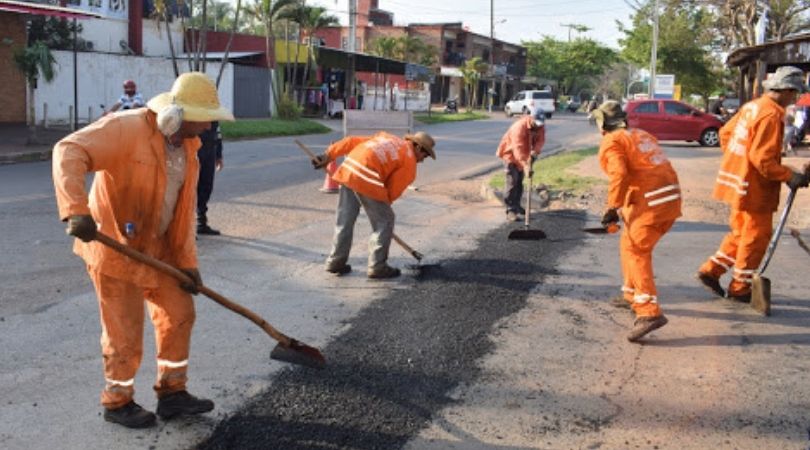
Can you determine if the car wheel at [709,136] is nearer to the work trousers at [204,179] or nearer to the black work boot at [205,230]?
the work trousers at [204,179]

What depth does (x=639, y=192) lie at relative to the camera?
5402mm

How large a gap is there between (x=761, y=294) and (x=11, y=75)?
21.6 meters

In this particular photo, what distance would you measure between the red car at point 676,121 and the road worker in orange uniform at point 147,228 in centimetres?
2162

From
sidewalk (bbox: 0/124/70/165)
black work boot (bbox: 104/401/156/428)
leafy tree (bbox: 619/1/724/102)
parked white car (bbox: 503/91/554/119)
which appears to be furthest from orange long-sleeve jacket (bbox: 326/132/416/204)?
parked white car (bbox: 503/91/554/119)

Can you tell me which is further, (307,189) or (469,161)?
(469,161)

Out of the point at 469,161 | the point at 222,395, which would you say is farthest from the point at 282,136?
the point at 222,395

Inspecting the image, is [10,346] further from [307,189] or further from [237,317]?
[307,189]

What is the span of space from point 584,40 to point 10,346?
8043 centimetres

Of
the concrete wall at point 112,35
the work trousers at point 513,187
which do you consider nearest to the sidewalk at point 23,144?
the concrete wall at point 112,35

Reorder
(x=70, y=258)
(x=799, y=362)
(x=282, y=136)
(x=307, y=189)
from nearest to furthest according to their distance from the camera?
(x=799, y=362), (x=70, y=258), (x=307, y=189), (x=282, y=136)

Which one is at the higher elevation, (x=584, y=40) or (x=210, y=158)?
(x=584, y=40)

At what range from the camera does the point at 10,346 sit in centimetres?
452

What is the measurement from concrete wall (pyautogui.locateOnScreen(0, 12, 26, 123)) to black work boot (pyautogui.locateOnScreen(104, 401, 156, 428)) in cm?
2076

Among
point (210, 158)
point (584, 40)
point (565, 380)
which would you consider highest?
point (584, 40)
